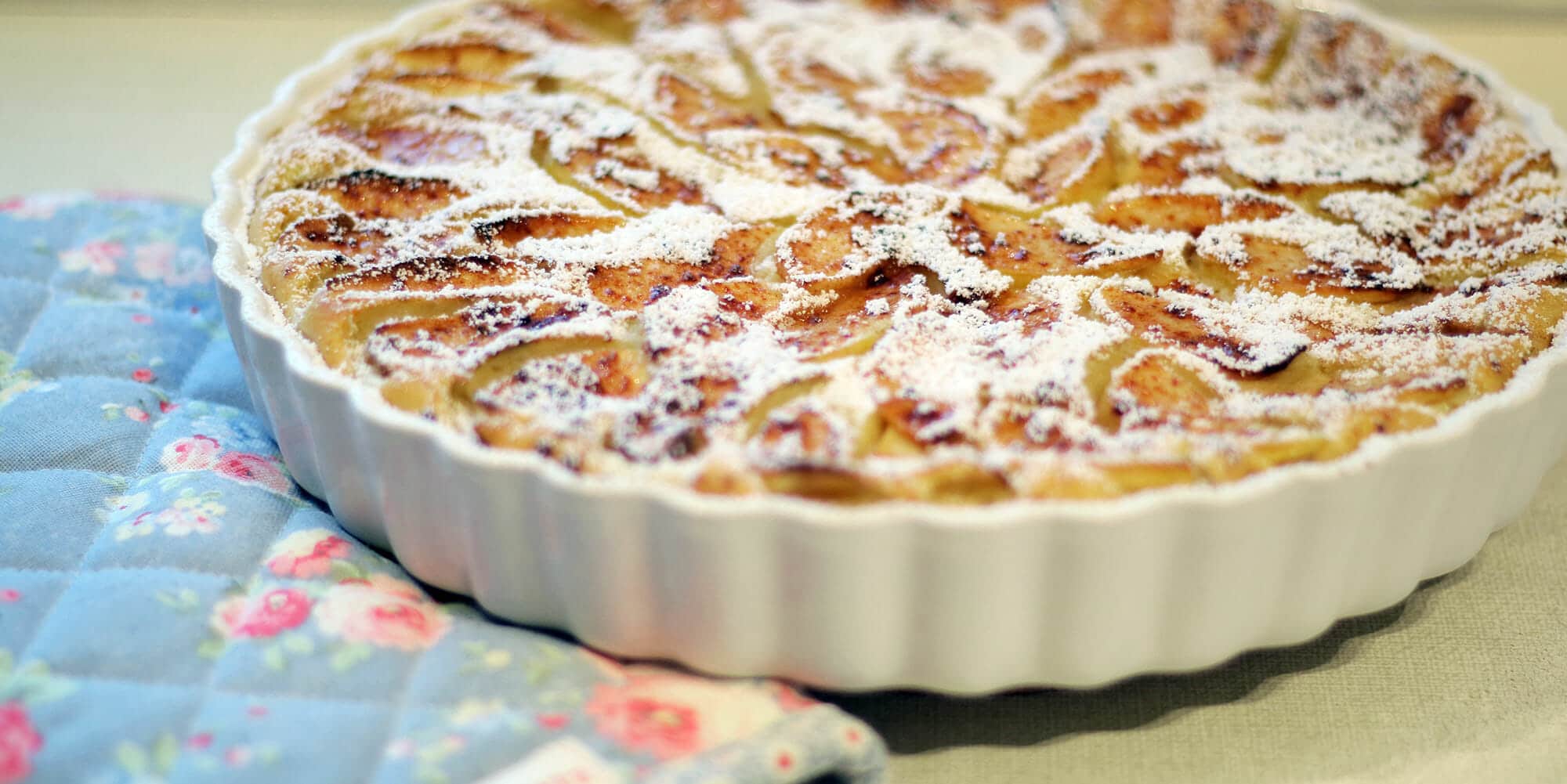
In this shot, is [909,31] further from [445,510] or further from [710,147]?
[445,510]

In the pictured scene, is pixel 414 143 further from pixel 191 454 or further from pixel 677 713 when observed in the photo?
pixel 677 713

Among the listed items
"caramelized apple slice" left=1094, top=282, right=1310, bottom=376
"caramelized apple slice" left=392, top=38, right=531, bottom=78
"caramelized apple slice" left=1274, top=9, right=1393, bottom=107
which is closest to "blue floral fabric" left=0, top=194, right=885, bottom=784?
"caramelized apple slice" left=1094, top=282, right=1310, bottom=376

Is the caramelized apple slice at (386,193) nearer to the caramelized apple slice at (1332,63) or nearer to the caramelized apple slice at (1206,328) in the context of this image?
the caramelized apple slice at (1206,328)

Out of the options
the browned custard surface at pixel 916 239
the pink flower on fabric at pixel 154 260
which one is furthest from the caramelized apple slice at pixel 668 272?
the pink flower on fabric at pixel 154 260

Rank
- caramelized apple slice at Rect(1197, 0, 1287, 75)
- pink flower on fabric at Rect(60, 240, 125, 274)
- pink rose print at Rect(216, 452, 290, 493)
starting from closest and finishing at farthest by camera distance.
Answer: pink rose print at Rect(216, 452, 290, 493), pink flower on fabric at Rect(60, 240, 125, 274), caramelized apple slice at Rect(1197, 0, 1287, 75)

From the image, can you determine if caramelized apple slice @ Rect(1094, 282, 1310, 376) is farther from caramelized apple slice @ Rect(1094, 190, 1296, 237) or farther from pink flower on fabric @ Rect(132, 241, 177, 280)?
pink flower on fabric @ Rect(132, 241, 177, 280)

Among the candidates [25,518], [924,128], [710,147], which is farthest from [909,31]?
[25,518]
